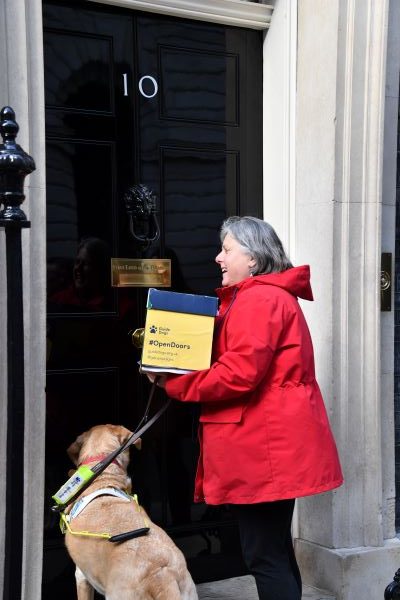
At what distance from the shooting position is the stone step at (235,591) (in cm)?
498

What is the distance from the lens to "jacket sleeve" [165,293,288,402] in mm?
3754

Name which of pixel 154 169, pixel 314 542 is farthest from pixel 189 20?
pixel 314 542

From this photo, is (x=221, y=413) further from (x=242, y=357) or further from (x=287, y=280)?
(x=287, y=280)

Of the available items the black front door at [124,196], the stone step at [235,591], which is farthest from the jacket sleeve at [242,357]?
the stone step at [235,591]

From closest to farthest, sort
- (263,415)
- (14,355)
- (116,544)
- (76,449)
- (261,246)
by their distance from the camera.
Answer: (14,355) < (116,544) < (263,415) < (261,246) < (76,449)

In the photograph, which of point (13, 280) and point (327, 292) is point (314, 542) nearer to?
point (327, 292)

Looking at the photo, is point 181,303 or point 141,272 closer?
point 181,303

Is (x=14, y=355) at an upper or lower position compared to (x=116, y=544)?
upper

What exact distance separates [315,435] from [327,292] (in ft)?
4.34

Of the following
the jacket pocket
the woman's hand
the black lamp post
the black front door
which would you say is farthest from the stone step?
the black lamp post

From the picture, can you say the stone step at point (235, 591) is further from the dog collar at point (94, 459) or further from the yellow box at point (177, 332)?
the yellow box at point (177, 332)

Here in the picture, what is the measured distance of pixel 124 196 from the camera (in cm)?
485

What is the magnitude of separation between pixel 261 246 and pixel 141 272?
108 cm

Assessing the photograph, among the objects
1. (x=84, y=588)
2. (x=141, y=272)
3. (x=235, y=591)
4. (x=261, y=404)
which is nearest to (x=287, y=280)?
(x=261, y=404)
